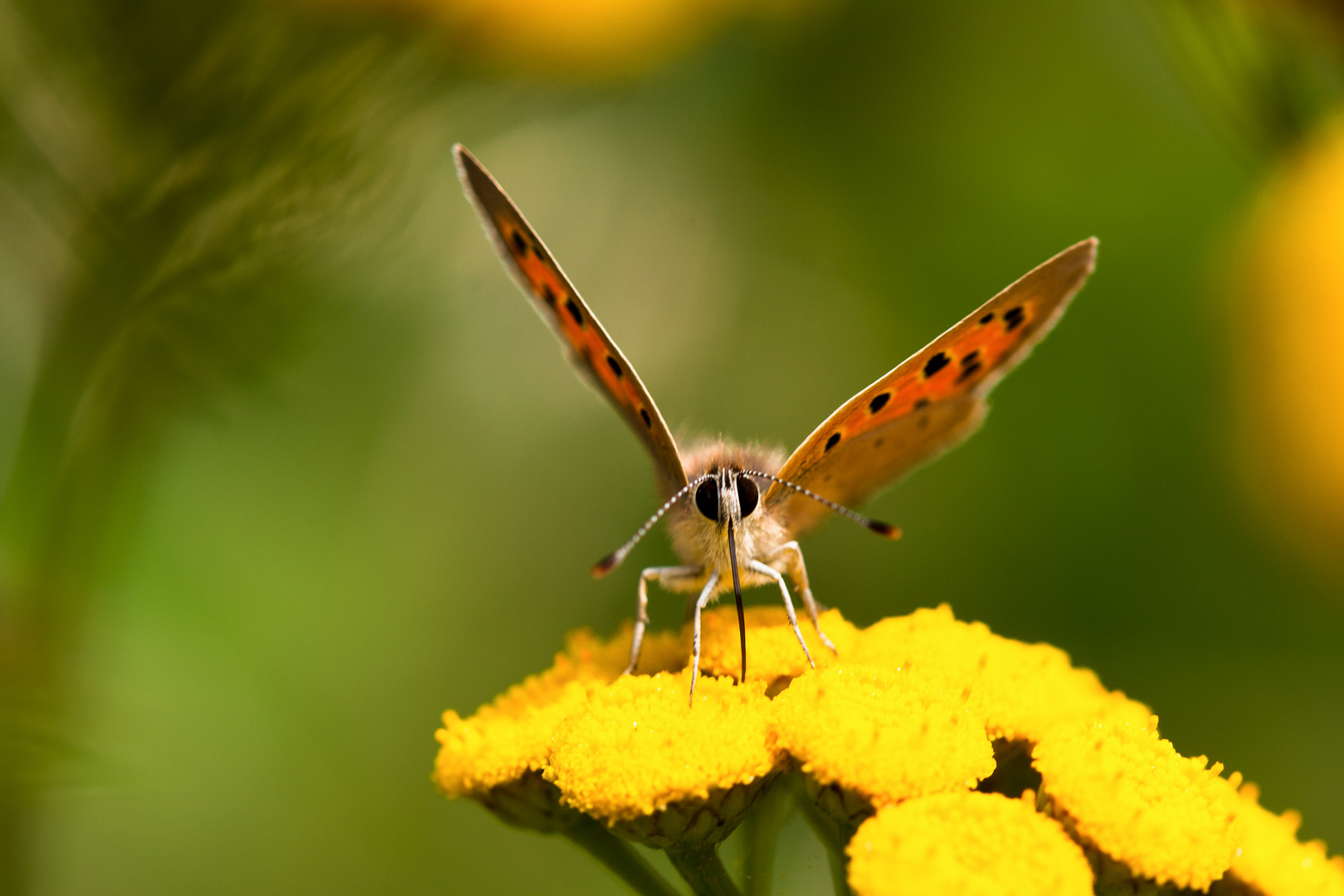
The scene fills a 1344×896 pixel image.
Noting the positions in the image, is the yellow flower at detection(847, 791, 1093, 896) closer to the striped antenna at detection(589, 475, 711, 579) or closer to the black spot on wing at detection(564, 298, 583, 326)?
the striped antenna at detection(589, 475, 711, 579)

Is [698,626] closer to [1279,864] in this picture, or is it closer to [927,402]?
[927,402]

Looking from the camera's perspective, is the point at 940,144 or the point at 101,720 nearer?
the point at 101,720

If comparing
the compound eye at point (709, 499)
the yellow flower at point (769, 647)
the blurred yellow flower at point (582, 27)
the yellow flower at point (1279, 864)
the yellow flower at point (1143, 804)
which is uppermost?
the blurred yellow flower at point (582, 27)

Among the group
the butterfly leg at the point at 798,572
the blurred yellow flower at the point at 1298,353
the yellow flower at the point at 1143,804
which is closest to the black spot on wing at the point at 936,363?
the butterfly leg at the point at 798,572

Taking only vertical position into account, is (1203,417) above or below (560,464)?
below

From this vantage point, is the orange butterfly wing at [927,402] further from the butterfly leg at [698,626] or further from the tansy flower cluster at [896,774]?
the tansy flower cluster at [896,774]

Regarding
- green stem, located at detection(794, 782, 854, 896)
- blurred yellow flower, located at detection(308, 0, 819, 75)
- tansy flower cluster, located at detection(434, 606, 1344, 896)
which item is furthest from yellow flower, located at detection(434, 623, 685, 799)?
blurred yellow flower, located at detection(308, 0, 819, 75)

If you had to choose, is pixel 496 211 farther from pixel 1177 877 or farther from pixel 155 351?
pixel 1177 877

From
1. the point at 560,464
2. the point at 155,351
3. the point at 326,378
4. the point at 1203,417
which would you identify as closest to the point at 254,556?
the point at 326,378
